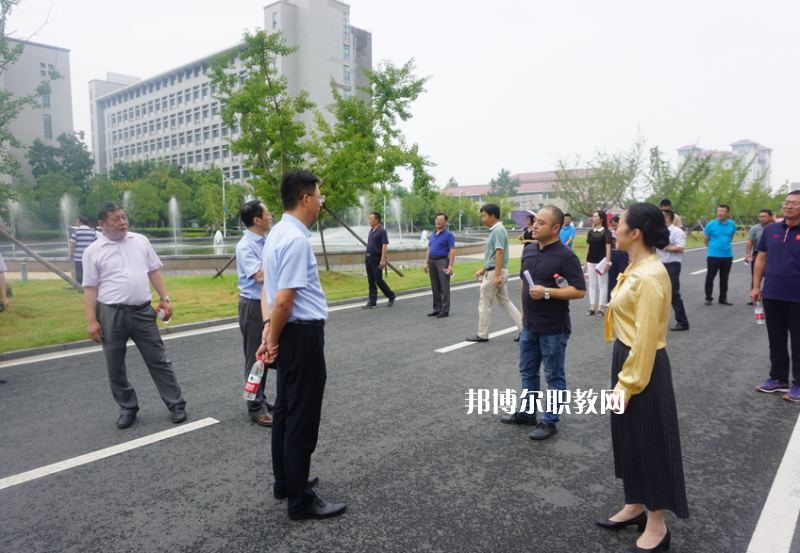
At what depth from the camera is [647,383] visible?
2.72 m

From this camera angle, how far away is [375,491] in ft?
11.2

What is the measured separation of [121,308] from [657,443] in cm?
434

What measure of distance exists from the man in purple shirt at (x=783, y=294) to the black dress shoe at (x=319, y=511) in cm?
474

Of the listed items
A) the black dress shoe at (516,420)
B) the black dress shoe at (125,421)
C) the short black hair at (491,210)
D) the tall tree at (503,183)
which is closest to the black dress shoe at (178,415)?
the black dress shoe at (125,421)

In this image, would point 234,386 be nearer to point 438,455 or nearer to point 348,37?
point 438,455

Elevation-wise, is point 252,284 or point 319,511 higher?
point 252,284

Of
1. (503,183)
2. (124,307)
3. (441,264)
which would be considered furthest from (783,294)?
(503,183)

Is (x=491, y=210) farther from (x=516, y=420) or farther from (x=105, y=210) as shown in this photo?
(x=105, y=210)

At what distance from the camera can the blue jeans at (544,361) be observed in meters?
4.27

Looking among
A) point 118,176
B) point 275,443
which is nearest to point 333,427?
point 275,443

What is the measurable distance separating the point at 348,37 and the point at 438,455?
80292mm

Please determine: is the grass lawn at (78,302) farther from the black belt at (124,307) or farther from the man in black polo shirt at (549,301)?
the man in black polo shirt at (549,301)

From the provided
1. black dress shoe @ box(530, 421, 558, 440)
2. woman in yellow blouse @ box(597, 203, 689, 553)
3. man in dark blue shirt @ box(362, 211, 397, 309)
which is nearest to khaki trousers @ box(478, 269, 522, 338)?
black dress shoe @ box(530, 421, 558, 440)

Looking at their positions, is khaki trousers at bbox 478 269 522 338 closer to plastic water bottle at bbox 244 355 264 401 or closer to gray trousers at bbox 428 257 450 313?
gray trousers at bbox 428 257 450 313
